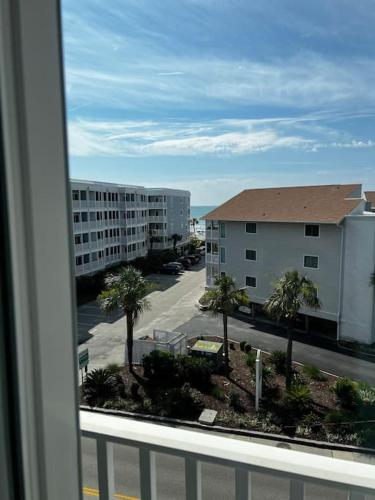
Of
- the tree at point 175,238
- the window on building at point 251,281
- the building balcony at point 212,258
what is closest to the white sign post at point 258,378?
the window on building at point 251,281

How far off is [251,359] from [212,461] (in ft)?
1.86

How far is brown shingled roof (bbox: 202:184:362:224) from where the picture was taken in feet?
3.46

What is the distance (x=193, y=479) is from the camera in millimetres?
821

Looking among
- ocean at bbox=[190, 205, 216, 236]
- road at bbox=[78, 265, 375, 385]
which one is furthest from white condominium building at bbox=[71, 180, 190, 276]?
road at bbox=[78, 265, 375, 385]

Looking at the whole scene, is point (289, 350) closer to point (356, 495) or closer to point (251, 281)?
point (251, 281)

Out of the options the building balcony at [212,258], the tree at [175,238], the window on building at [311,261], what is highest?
the tree at [175,238]

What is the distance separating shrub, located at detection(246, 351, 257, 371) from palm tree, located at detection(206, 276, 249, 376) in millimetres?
163

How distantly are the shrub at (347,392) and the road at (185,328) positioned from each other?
3cm

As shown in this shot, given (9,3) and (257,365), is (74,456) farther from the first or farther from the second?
(257,365)

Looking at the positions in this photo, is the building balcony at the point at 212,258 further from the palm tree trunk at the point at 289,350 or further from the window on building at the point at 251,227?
the palm tree trunk at the point at 289,350

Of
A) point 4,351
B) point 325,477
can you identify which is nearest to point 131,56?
point 4,351

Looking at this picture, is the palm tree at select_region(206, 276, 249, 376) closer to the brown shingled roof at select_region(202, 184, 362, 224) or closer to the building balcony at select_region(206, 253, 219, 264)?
the building balcony at select_region(206, 253, 219, 264)

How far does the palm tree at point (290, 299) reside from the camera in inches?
43.0

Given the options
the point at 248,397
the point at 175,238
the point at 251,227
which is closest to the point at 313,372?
the point at 248,397
